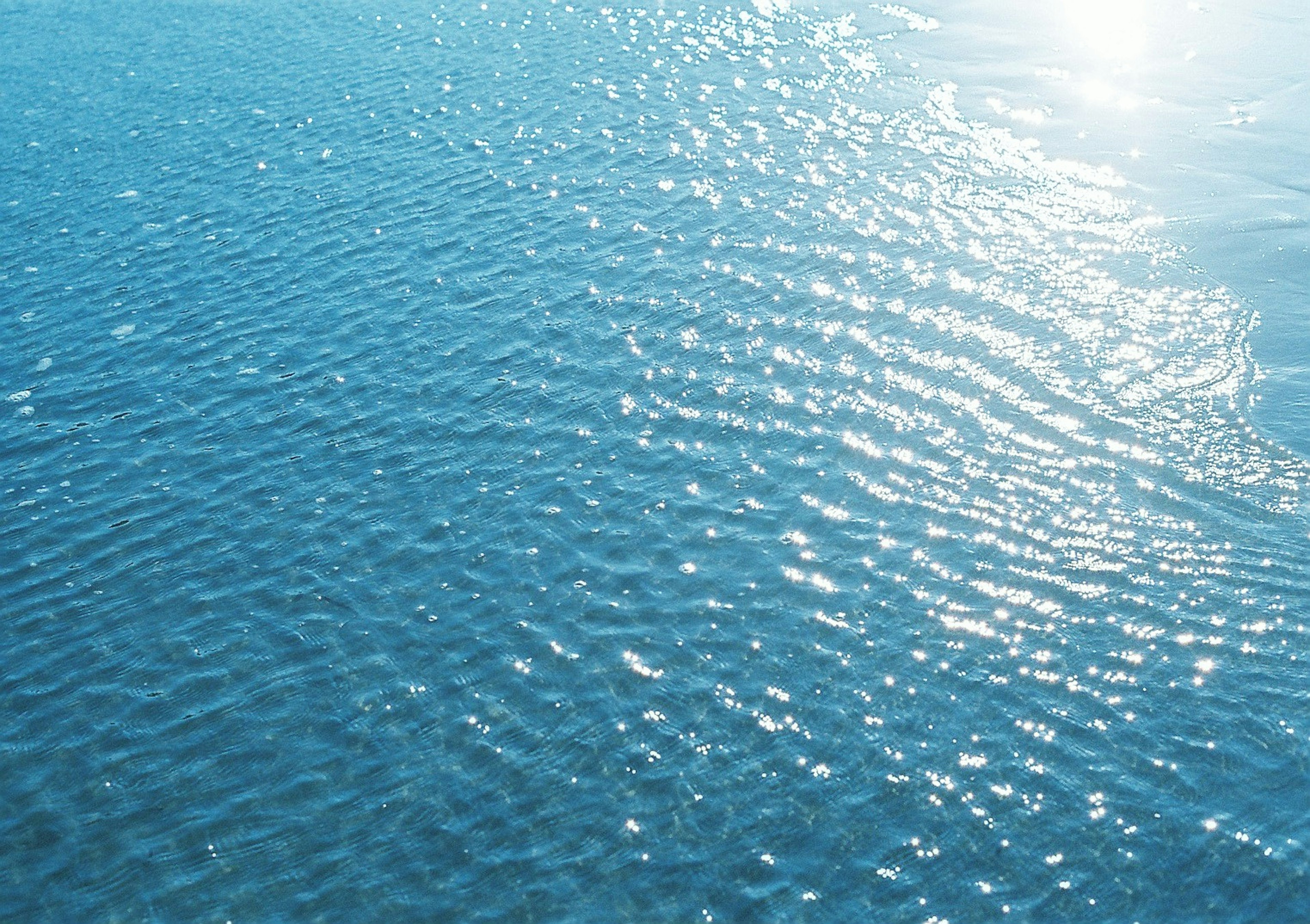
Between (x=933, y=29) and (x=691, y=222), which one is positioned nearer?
(x=691, y=222)

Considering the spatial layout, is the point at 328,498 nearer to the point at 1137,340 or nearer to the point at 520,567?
the point at 520,567

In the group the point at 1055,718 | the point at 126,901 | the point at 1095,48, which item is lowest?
the point at 126,901

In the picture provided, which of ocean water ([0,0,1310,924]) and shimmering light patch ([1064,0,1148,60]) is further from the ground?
shimmering light patch ([1064,0,1148,60])

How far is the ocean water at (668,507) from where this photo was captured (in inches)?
997

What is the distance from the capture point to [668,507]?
34.2 m

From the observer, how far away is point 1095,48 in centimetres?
6406

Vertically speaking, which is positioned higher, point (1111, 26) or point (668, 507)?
point (1111, 26)

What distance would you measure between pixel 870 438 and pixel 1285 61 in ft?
138

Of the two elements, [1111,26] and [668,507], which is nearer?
[668,507]

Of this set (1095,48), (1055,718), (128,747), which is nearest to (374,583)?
(128,747)

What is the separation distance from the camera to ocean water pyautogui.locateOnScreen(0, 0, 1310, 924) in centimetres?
2531

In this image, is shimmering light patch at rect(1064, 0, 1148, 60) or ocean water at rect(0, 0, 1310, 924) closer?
ocean water at rect(0, 0, 1310, 924)

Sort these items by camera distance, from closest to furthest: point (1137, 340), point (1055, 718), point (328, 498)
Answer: point (1055, 718)
point (328, 498)
point (1137, 340)

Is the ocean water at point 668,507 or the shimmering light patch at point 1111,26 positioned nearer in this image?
the ocean water at point 668,507
